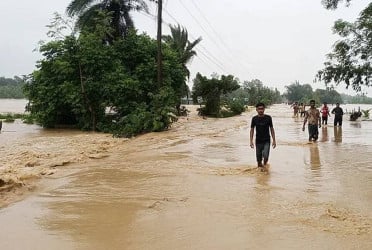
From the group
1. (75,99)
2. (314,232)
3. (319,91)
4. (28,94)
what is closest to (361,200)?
(314,232)

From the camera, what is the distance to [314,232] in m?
5.74

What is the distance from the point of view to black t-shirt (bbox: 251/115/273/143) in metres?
10.4

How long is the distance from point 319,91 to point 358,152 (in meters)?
144

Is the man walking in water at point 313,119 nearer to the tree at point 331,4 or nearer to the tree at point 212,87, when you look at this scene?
the tree at point 331,4

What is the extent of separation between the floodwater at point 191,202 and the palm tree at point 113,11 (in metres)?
17.0

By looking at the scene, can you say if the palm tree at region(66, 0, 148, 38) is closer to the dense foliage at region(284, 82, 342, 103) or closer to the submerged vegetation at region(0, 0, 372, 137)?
the submerged vegetation at region(0, 0, 372, 137)

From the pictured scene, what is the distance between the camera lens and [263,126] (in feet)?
34.1

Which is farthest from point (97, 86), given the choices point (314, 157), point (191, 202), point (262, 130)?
point (191, 202)

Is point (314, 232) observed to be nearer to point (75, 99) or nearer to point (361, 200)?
point (361, 200)

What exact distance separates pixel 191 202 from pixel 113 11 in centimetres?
2315

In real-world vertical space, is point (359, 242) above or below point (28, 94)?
below

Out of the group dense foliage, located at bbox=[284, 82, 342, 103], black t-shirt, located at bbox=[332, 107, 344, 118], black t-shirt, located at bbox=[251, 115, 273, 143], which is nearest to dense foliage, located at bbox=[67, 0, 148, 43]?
black t-shirt, located at bbox=[332, 107, 344, 118]

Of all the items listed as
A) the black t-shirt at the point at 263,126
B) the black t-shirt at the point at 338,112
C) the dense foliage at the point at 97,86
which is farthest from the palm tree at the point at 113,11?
the black t-shirt at the point at 263,126

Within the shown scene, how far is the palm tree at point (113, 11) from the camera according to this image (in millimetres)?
Result: 28812
